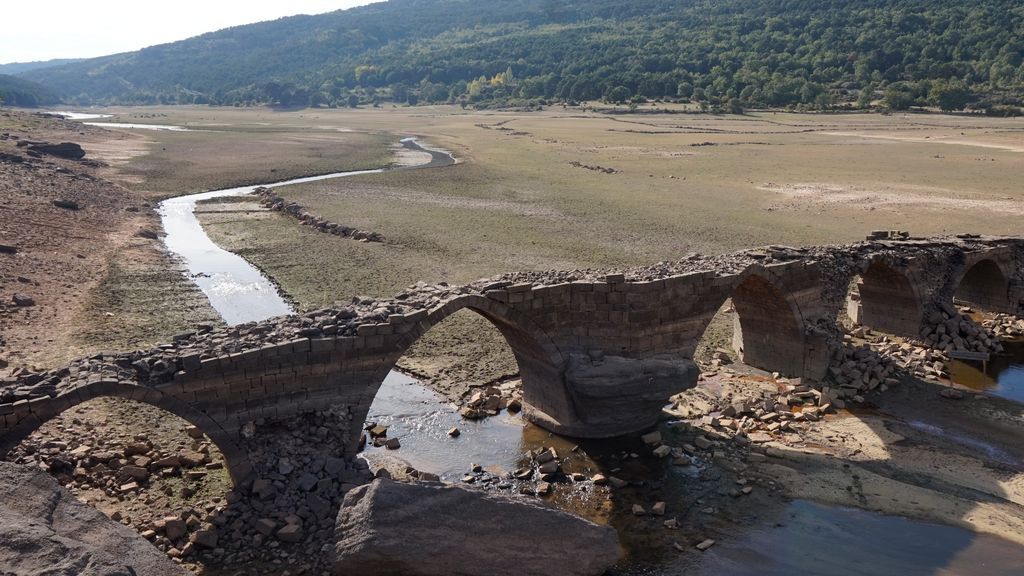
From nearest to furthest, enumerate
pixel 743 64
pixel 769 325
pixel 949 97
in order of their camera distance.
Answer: pixel 769 325, pixel 949 97, pixel 743 64

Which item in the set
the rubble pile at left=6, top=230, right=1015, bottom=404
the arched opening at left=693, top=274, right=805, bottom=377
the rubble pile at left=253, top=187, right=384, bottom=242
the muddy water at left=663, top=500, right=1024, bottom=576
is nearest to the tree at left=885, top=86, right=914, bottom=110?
the rubble pile at left=253, top=187, right=384, bottom=242

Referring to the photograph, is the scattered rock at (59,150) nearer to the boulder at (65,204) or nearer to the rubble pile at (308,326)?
the boulder at (65,204)

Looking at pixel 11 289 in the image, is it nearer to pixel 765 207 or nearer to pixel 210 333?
pixel 210 333

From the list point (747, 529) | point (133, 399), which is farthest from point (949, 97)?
point (133, 399)

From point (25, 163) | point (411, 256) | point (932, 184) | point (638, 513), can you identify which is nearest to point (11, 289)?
point (411, 256)

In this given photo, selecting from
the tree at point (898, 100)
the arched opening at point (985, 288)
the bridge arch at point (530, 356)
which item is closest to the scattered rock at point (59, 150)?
the bridge arch at point (530, 356)

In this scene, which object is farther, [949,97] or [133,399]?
[949,97]

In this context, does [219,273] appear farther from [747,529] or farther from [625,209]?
[747,529]
